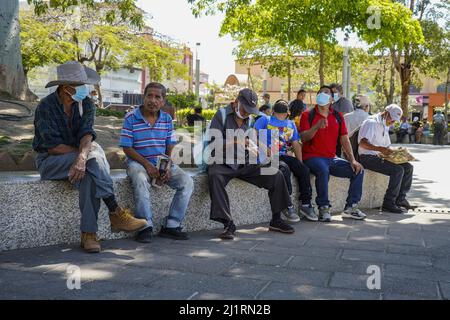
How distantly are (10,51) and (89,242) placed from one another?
559 centimetres

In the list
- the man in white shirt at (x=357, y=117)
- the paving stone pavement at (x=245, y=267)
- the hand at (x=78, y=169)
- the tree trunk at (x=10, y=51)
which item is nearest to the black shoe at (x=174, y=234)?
the paving stone pavement at (x=245, y=267)

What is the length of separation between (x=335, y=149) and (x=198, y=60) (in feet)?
49.3

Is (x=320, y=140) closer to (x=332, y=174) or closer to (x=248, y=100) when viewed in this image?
(x=332, y=174)

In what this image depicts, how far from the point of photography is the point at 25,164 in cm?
625

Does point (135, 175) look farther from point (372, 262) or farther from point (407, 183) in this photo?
point (407, 183)

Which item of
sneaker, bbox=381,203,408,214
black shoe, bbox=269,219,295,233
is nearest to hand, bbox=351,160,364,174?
sneaker, bbox=381,203,408,214

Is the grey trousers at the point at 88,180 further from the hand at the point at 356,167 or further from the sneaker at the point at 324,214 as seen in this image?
the hand at the point at 356,167

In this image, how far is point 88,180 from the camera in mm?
4781

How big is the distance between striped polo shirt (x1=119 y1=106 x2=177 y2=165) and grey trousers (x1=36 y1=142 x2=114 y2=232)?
2.11 ft

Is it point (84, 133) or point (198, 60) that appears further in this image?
point (198, 60)

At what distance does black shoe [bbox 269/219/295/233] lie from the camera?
601 centimetres

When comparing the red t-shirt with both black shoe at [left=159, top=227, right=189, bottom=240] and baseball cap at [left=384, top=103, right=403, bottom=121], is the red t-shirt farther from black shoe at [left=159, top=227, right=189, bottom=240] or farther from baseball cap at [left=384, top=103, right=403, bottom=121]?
black shoe at [left=159, top=227, right=189, bottom=240]

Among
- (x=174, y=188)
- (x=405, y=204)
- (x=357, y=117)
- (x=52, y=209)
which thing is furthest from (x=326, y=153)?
(x=52, y=209)
